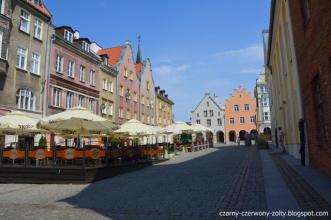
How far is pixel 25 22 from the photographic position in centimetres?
2283

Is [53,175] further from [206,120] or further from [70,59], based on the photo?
[206,120]

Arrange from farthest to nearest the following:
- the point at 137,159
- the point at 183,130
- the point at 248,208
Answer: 1. the point at 183,130
2. the point at 137,159
3. the point at 248,208

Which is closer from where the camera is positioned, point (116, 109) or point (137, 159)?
point (137, 159)

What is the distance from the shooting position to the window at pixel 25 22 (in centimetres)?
2242

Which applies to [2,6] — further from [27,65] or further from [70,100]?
[70,100]

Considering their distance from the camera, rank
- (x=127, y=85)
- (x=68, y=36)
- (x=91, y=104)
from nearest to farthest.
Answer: (x=68, y=36) → (x=91, y=104) → (x=127, y=85)

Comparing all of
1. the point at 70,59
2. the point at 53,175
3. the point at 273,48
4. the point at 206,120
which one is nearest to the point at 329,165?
the point at 53,175

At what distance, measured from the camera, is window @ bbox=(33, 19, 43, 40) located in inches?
937

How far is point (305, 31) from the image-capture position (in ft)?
37.5

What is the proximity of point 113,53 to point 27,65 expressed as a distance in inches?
762

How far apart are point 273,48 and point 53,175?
70.6 ft

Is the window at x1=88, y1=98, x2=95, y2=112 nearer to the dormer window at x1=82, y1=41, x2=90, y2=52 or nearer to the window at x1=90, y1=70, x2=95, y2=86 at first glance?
the window at x1=90, y1=70, x2=95, y2=86

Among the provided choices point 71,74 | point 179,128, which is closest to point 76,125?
point 71,74

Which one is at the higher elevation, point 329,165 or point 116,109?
point 116,109
